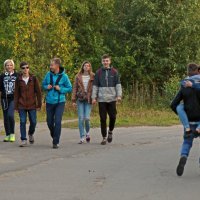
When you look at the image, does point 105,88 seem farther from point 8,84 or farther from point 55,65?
point 8,84

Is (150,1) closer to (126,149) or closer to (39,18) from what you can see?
(39,18)

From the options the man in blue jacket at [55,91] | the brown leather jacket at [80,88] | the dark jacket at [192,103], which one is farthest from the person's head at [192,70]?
the brown leather jacket at [80,88]

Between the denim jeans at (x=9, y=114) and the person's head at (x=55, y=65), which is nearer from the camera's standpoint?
the person's head at (x=55, y=65)

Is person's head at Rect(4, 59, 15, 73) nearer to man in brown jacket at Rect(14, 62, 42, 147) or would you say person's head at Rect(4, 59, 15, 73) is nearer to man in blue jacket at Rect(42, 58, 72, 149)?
man in brown jacket at Rect(14, 62, 42, 147)

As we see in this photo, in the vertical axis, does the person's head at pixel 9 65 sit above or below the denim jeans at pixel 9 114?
above

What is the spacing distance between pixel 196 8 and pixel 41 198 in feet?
73.9

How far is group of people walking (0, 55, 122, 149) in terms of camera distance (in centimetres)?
1217

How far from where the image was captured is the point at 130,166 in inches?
384

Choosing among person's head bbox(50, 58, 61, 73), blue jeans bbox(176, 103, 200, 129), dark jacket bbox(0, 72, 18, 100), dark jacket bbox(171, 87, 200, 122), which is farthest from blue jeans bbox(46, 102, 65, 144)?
dark jacket bbox(171, 87, 200, 122)

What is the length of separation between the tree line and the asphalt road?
1178cm

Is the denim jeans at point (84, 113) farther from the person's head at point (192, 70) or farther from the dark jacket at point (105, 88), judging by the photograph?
the person's head at point (192, 70)

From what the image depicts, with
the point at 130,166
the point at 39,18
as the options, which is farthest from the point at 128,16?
the point at 130,166

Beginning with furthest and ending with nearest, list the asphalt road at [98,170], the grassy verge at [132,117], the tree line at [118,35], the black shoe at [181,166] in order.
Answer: the tree line at [118,35] → the grassy verge at [132,117] → the black shoe at [181,166] → the asphalt road at [98,170]

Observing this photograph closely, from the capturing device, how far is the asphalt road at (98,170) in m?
7.59
